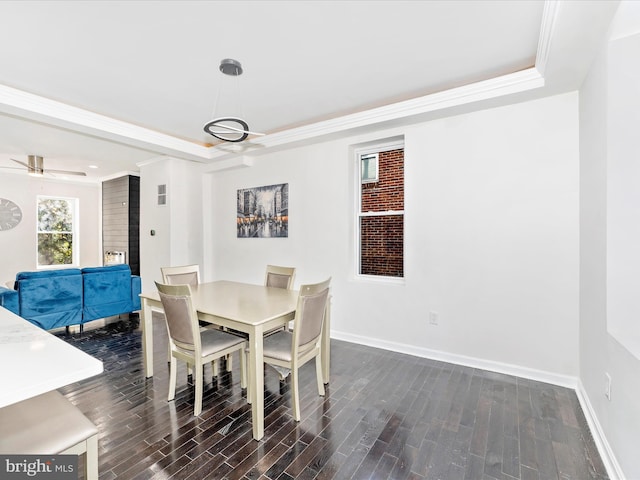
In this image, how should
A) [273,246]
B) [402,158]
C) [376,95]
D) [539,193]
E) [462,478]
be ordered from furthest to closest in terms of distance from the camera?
1. [273,246]
2. [402,158]
3. [376,95]
4. [539,193]
5. [462,478]

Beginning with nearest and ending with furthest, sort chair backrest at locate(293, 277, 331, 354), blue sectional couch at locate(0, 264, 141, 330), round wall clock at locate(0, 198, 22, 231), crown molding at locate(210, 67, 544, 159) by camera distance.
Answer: chair backrest at locate(293, 277, 331, 354) < crown molding at locate(210, 67, 544, 159) < blue sectional couch at locate(0, 264, 141, 330) < round wall clock at locate(0, 198, 22, 231)

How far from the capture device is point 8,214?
6047 millimetres

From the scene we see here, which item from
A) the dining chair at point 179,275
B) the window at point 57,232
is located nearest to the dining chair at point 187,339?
the dining chair at point 179,275

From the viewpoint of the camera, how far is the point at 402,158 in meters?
3.57

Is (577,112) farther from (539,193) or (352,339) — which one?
(352,339)

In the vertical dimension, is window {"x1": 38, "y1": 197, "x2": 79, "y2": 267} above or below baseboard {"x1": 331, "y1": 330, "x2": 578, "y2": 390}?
above

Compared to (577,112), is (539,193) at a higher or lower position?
lower

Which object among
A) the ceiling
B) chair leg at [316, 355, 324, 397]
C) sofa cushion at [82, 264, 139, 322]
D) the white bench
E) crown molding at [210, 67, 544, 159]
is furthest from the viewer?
sofa cushion at [82, 264, 139, 322]

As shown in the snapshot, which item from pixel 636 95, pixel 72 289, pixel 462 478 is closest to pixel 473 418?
pixel 462 478

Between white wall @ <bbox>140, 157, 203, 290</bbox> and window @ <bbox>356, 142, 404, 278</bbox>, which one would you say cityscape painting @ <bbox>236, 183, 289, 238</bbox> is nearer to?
white wall @ <bbox>140, 157, 203, 290</bbox>

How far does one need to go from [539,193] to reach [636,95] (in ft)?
3.61

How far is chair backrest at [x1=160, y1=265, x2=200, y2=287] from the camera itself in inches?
124

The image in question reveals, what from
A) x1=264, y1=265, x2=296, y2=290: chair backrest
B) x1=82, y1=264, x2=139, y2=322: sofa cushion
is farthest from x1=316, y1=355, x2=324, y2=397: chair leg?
x1=82, y1=264, x2=139, y2=322: sofa cushion

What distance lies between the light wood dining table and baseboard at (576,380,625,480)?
1.81m
